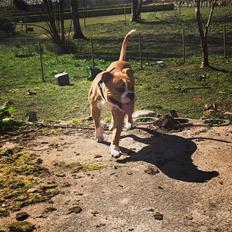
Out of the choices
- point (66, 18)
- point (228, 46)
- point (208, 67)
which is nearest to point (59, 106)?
point (208, 67)

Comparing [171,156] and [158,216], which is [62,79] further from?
[158,216]

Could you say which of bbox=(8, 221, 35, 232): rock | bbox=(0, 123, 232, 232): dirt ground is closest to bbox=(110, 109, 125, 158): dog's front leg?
bbox=(0, 123, 232, 232): dirt ground

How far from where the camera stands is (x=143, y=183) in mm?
6867

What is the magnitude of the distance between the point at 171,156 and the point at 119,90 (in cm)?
147

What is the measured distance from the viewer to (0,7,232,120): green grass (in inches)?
456

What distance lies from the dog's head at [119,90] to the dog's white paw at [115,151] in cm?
72

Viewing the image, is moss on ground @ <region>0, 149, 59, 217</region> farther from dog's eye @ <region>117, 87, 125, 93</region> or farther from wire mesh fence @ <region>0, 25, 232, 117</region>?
wire mesh fence @ <region>0, 25, 232, 117</region>

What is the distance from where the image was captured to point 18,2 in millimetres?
42344

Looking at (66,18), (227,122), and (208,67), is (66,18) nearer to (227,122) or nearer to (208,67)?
(208,67)

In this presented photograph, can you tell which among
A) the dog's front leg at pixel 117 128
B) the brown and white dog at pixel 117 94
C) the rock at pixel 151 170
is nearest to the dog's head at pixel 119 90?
the brown and white dog at pixel 117 94

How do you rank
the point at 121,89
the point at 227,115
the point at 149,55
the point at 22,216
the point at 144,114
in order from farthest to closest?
the point at 149,55 < the point at 144,114 < the point at 227,115 < the point at 121,89 < the point at 22,216

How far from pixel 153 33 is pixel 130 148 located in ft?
62.1

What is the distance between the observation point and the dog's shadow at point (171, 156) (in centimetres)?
707

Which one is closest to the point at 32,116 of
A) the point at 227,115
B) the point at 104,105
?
the point at 104,105
